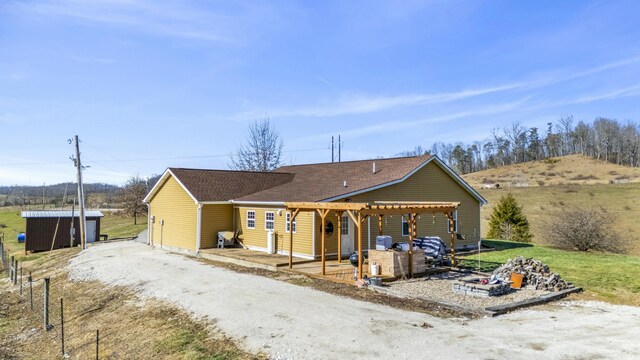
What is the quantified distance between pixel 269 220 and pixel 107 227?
3358 cm

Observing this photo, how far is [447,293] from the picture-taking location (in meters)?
12.4

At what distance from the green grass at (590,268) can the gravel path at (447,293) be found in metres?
2.17

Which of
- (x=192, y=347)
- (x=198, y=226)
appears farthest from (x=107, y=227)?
(x=192, y=347)

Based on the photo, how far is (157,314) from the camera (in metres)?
11.4

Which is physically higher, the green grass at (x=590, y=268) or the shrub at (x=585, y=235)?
the shrub at (x=585, y=235)

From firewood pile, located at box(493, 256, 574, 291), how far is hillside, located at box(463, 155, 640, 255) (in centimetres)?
1865

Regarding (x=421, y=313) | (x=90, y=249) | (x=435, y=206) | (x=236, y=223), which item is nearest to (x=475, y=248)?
(x=435, y=206)

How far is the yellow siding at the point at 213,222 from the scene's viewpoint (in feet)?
71.5

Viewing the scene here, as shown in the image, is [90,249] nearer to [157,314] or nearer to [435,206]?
[157,314]

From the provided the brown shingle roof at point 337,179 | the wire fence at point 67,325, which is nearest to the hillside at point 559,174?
the brown shingle roof at point 337,179

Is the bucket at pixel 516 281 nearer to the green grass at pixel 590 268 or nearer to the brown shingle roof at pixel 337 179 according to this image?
the green grass at pixel 590 268

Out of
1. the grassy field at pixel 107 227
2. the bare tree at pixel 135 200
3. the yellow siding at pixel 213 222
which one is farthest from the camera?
the bare tree at pixel 135 200

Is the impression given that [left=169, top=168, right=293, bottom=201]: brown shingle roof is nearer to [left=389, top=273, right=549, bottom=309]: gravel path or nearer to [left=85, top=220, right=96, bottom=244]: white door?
[left=389, top=273, right=549, bottom=309]: gravel path

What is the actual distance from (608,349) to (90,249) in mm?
27163
